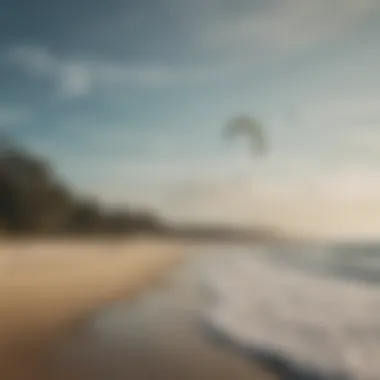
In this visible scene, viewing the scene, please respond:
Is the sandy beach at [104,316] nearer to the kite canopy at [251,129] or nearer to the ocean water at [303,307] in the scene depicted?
the ocean water at [303,307]

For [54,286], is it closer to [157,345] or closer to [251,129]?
[157,345]

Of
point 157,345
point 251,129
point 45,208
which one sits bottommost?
point 157,345

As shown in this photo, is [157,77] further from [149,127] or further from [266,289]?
[266,289]

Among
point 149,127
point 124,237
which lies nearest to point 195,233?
point 124,237

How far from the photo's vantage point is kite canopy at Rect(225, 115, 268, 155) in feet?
5.01

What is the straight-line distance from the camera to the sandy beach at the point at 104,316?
4.50 ft

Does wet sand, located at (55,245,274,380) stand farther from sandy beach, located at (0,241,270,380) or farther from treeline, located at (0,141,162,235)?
treeline, located at (0,141,162,235)

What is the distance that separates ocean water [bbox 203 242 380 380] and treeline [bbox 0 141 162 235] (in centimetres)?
33

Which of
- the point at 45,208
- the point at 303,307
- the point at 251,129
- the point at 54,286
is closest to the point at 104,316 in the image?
the point at 54,286

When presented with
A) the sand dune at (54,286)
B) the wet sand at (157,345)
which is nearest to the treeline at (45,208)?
the sand dune at (54,286)


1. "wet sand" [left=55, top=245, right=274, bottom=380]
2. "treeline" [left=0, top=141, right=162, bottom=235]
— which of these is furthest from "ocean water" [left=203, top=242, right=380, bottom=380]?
"treeline" [left=0, top=141, right=162, bottom=235]

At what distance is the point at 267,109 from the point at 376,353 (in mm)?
764

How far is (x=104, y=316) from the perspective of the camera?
1.58 meters

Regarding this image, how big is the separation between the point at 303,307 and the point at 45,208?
2.70 ft
